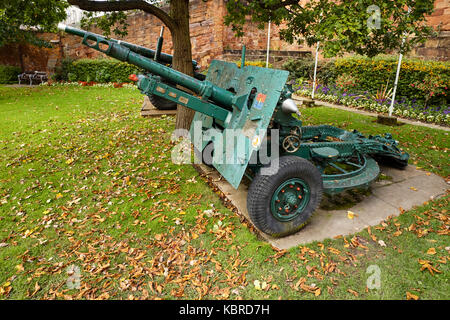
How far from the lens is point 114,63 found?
→ 17.2 metres

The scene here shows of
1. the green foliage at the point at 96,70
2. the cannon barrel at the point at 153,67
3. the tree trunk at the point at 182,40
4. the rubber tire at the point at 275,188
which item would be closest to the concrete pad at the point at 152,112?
the tree trunk at the point at 182,40

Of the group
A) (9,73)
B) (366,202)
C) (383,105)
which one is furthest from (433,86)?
(9,73)

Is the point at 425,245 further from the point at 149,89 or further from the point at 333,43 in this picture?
the point at 149,89

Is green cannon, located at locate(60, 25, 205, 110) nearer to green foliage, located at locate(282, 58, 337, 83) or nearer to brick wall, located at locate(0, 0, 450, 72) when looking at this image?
green foliage, located at locate(282, 58, 337, 83)

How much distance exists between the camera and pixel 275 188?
3.05 meters

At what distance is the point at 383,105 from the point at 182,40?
7320 mm

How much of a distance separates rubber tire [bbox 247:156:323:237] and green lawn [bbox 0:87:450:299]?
0.28m

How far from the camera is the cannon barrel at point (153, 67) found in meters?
3.28

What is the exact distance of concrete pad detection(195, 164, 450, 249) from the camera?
3400 mm

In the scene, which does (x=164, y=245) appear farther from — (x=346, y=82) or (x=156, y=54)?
(x=346, y=82)

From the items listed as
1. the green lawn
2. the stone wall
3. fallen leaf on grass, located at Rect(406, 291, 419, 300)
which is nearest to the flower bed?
the green lawn

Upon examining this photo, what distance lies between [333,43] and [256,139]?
6.23 feet

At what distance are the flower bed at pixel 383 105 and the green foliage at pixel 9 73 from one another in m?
19.3
